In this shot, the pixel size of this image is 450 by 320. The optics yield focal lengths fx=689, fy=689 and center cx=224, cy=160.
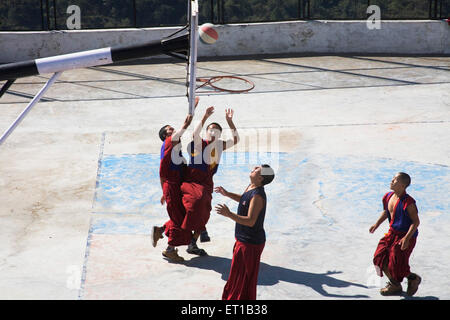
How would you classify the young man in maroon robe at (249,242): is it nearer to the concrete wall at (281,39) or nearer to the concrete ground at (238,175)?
the concrete ground at (238,175)

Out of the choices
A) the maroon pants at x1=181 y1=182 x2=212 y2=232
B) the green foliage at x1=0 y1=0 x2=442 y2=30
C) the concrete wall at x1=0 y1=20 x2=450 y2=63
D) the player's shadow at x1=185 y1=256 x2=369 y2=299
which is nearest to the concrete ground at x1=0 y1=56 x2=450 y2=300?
the player's shadow at x1=185 y1=256 x2=369 y2=299

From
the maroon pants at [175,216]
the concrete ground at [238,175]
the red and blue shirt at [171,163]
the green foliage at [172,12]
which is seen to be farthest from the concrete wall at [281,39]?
the maroon pants at [175,216]

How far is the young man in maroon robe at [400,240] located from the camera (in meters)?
7.52

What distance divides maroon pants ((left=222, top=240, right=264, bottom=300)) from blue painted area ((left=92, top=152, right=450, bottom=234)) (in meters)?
2.43

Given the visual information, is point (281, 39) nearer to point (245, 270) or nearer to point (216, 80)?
point (216, 80)

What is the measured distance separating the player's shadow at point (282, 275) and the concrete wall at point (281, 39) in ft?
41.6

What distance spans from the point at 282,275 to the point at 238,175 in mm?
3609

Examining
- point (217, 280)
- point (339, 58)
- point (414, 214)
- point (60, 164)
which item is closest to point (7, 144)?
point (60, 164)

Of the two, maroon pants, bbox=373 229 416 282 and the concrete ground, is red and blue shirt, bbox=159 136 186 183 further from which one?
maroon pants, bbox=373 229 416 282

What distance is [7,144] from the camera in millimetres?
13391

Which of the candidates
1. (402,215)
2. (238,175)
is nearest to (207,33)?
(402,215)

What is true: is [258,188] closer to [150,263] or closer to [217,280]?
[217,280]

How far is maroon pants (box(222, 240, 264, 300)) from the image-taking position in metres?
7.23

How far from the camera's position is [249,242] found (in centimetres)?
725
